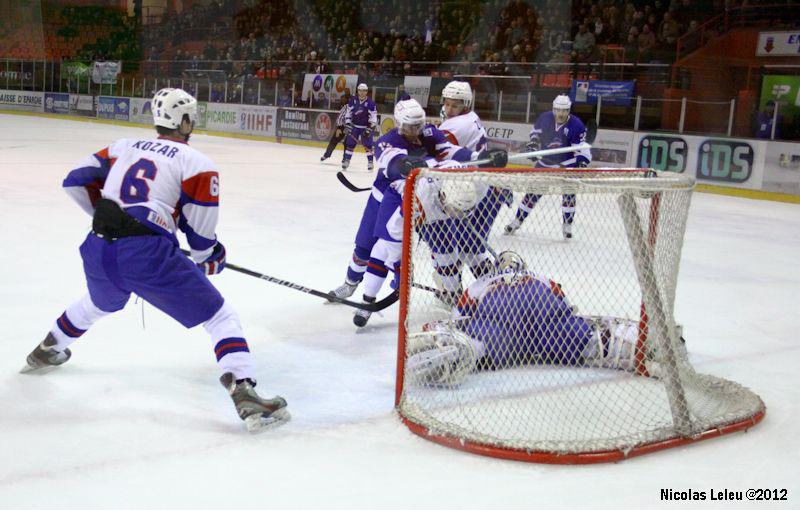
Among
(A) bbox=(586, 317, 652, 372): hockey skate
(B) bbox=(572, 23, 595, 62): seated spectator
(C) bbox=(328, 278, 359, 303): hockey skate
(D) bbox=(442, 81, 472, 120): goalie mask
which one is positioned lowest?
(C) bbox=(328, 278, 359, 303): hockey skate

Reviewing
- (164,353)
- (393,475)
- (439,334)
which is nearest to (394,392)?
(439,334)

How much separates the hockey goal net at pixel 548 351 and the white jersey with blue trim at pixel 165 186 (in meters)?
0.61

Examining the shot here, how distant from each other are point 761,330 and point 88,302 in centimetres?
297

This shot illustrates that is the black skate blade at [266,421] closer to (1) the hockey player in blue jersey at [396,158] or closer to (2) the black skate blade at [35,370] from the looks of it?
(2) the black skate blade at [35,370]

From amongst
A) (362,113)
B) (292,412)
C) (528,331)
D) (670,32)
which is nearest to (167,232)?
(292,412)

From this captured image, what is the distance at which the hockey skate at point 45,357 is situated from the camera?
3033 millimetres

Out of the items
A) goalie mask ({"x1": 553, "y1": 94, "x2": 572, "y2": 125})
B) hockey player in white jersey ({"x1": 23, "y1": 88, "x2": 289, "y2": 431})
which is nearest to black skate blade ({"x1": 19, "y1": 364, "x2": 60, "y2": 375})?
hockey player in white jersey ({"x1": 23, "y1": 88, "x2": 289, "y2": 431})

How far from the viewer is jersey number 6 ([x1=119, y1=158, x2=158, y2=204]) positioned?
262 cm

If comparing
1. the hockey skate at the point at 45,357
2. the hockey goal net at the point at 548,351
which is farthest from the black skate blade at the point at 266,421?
the hockey skate at the point at 45,357

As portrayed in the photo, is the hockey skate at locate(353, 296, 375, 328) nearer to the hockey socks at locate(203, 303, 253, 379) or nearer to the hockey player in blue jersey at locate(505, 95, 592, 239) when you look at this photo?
the hockey socks at locate(203, 303, 253, 379)

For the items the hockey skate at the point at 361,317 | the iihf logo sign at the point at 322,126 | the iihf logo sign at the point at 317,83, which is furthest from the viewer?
the iihf logo sign at the point at 317,83

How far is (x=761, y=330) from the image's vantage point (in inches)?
164

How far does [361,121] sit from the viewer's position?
1276 cm

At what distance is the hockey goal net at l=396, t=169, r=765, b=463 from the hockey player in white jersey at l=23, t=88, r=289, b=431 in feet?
1.66
